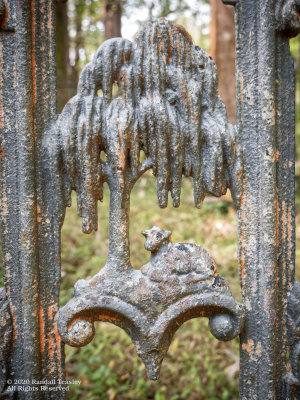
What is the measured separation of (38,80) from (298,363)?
1.23 m

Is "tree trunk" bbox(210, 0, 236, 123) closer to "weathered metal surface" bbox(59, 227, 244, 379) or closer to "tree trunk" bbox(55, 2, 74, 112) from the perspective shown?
"tree trunk" bbox(55, 2, 74, 112)

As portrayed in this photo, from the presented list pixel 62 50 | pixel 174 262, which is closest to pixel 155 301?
pixel 174 262

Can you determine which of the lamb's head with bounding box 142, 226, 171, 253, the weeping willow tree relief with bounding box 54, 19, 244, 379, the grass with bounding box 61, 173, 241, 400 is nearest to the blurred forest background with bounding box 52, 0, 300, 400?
the grass with bounding box 61, 173, 241, 400

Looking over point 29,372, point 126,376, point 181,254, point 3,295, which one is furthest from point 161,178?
point 126,376

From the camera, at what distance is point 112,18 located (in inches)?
116

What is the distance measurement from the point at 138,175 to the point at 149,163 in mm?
52

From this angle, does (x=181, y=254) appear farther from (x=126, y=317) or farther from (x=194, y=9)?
(x=194, y=9)

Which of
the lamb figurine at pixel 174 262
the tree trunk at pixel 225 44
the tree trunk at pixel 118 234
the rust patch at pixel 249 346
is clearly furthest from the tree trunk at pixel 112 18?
the rust patch at pixel 249 346

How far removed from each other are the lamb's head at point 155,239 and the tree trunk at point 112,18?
212 cm

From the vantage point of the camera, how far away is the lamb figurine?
3.76 ft

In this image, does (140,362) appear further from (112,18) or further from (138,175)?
(112,18)

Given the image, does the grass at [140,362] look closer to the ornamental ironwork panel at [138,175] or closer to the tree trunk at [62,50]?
the ornamental ironwork panel at [138,175]

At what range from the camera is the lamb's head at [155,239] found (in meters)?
1.15

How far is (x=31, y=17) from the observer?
1145 millimetres
